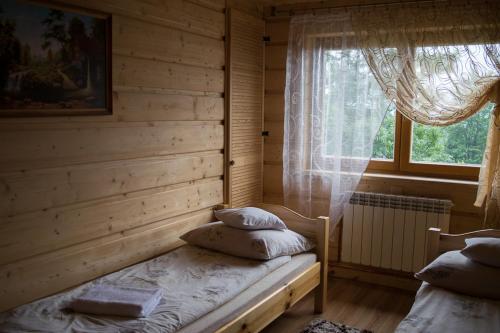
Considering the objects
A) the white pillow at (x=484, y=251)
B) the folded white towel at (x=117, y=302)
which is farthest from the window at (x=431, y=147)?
the folded white towel at (x=117, y=302)

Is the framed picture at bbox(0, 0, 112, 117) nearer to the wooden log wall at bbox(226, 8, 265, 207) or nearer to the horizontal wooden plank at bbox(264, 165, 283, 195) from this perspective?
the wooden log wall at bbox(226, 8, 265, 207)

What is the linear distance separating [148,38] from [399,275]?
2655mm

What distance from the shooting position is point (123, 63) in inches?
115

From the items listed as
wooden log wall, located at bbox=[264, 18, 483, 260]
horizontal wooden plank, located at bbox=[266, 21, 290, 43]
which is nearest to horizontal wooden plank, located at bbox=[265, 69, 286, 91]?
wooden log wall, located at bbox=[264, 18, 483, 260]

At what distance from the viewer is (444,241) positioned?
311cm

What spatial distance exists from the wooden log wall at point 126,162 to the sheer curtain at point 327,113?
698 millimetres

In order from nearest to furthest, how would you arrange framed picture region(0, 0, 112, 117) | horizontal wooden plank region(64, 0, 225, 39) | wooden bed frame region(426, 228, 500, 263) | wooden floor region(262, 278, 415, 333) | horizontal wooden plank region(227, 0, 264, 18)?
framed picture region(0, 0, 112, 117) < horizontal wooden plank region(64, 0, 225, 39) < wooden bed frame region(426, 228, 500, 263) < wooden floor region(262, 278, 415, 333) < horizontal wooden plank region(227, 0, 264, 18)

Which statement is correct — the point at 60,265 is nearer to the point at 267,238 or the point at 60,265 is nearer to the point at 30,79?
the point at 30,79

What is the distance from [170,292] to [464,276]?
5.12ft

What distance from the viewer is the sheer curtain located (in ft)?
12.9

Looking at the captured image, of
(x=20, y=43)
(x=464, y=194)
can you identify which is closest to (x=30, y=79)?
(x=20, y=43)

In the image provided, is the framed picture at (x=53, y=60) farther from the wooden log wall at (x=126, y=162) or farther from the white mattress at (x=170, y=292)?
the white mattress at (x=170, y=292)

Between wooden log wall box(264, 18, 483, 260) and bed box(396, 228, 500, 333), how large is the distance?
117 centimetres

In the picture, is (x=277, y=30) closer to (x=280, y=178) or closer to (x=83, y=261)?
(x=280, y=178)
